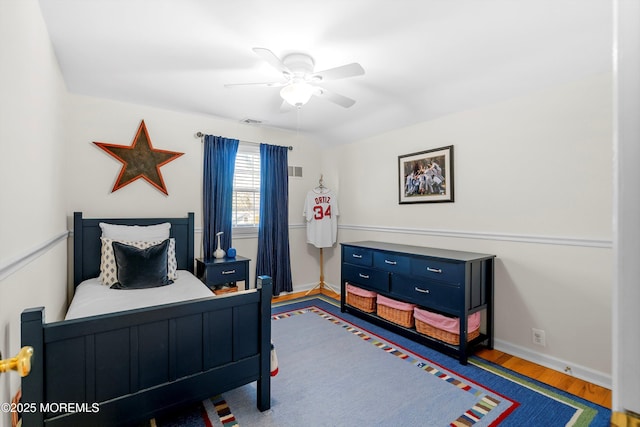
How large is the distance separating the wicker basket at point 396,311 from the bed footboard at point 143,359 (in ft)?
5.12

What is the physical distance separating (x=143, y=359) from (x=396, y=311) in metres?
2.24

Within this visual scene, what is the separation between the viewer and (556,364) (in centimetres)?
233

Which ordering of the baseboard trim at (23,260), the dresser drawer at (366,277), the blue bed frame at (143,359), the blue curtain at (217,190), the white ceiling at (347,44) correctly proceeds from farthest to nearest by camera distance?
the blue curtain at (217,190), the dresser drawer at (366,277), the white ceiling at (347,44), the blue bed frame at (143,359), the baseboard trim at (23,260)

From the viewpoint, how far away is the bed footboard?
1259 mm

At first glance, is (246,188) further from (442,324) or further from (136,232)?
(442,324)

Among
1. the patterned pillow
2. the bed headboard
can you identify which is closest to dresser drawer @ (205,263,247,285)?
the patterned pillow

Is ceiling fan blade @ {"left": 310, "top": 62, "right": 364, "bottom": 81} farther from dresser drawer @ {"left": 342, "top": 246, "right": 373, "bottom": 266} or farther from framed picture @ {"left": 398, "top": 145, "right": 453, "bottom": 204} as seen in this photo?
dresser drawer @ {"left": 342, "top": 246, "right": 373, "bottom": 266}

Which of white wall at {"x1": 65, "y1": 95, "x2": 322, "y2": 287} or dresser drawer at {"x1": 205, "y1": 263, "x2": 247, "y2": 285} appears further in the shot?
dresser drawer at {"x1": 205, "y1": 263, "x2": 247, "y2": 285}

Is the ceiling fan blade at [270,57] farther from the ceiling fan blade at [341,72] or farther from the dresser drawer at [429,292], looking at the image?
the dresser drawer at [429,292]

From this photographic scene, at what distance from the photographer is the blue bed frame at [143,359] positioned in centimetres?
126

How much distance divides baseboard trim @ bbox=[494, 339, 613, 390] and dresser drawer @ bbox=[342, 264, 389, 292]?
1.10 m

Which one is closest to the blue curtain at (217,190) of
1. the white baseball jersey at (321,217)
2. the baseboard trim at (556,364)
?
the white baseball jersey at (321,217)

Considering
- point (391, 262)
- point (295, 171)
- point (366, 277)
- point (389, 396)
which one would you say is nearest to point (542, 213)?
point (391, 262)

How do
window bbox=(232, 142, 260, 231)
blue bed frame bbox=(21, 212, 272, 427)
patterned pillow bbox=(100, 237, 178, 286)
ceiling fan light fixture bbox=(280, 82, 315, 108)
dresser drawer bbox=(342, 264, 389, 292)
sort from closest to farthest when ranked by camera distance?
blue bed frame bbox=(21, 212, 272, 427) < ceiling fan light fixture bbox=(280, 82, 315, 108) < patterned pillow bbox=(100, 237, 178, 286) < dresser drawer bbox=(342, 264, 389, 292) < window bbox=(232, 142, 260, 231)
